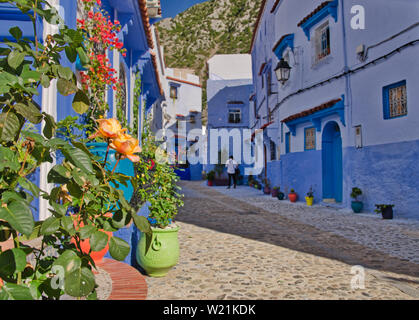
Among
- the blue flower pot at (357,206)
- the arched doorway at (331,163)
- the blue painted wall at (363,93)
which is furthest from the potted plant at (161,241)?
the arched doorway at (331,163)

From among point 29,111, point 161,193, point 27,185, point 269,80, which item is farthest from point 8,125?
point 269,80

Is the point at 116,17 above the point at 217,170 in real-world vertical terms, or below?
above

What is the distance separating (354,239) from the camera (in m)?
6.38

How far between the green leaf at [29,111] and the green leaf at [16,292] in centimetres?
53

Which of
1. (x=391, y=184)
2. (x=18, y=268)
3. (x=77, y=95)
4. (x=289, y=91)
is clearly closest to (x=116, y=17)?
(x=77, y=95)

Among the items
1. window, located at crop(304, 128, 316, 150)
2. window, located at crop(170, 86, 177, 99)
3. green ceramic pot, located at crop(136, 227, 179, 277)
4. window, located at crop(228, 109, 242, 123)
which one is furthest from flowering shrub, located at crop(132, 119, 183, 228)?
window, located at crop(170, 86, 177, 99)

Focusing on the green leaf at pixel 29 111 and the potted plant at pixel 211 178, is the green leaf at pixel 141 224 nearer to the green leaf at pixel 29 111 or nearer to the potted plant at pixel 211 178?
the green leaf at pixel 29 111

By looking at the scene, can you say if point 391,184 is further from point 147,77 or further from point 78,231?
point 78,231

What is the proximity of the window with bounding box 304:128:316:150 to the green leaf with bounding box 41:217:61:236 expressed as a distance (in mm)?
12179

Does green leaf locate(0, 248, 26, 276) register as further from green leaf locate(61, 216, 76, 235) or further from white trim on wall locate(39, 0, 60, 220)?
white trim on wall locate(39, 0, 60, 220)

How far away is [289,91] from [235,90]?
14.1 metres

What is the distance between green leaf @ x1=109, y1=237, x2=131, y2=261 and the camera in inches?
44.4

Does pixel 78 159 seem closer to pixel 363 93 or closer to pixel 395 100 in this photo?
pixel 395 100

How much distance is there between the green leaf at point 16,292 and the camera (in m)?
0.99
